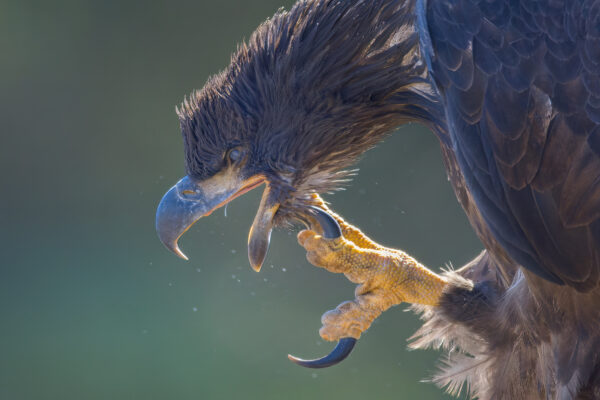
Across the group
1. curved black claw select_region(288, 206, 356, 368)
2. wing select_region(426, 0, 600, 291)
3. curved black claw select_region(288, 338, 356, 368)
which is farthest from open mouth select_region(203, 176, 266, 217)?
wing select_region(426, 0, 600, 291)

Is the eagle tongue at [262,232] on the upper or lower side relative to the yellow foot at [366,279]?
upper

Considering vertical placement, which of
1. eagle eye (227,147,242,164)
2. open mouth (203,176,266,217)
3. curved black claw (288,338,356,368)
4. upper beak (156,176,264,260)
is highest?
eagle eye (227,147,242,164)

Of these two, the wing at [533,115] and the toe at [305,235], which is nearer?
the wing at [533,115]

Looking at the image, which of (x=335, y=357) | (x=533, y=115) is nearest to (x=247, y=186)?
(x=335, y=357)

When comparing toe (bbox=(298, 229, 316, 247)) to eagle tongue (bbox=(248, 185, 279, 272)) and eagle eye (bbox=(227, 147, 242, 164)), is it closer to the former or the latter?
eagle tongue (bbox=(248, 185, 279, 272))

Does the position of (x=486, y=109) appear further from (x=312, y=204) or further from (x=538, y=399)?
(x=538, y=399)

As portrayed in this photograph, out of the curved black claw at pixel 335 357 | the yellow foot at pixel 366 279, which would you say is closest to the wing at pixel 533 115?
the yellow foot at pixel 366 279

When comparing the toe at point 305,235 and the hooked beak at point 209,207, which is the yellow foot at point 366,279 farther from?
the hooked beak at point 209,207

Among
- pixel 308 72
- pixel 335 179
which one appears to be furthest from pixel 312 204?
pixel 308 72
